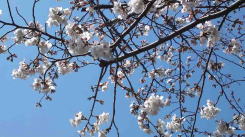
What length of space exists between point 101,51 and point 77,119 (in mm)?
2415

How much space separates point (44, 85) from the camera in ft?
18.7

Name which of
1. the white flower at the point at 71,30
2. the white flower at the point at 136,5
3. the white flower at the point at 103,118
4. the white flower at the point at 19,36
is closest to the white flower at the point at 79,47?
the white flower at the point at 71,30

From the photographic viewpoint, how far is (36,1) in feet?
15.1

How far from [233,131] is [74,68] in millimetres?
2772

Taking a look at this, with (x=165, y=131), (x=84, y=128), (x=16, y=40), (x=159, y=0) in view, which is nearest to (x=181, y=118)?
(x=165, y=131)

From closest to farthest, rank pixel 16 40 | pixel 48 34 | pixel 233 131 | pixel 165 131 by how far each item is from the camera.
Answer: pixel 48 34, pixel 16 40, pixel 233 131, pixel 165 131

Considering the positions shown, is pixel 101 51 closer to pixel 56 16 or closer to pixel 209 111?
pixel 56 16

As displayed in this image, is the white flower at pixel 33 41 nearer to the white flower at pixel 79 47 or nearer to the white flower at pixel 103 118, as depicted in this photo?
the white flower at pixel 79 47

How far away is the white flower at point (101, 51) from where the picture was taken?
4.14 m

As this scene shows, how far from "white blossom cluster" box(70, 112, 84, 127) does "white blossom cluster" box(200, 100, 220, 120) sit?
6.90 feet

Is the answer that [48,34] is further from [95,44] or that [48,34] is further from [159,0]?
[159,0]

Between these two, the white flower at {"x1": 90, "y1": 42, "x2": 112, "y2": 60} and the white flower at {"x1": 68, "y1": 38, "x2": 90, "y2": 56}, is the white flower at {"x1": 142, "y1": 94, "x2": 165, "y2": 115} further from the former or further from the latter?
the white flower at {"x1": 68, "y1": 38, "x2": 90, "y2": 56}

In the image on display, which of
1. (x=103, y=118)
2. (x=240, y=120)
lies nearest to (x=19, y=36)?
(x=103, y=118)

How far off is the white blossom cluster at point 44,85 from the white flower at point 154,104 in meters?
1.62
